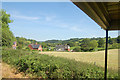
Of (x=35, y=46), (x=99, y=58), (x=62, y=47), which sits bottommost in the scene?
(x=99, y=58)

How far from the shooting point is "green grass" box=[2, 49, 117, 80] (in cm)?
220

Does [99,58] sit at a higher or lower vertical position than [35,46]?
lower

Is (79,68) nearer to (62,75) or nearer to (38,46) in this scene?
(62,75)

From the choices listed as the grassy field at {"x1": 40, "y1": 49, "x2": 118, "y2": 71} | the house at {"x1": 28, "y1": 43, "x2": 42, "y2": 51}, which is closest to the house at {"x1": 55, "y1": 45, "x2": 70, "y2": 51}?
the house at {"x1": 28, "y1": 43, "x2": 42, "y2": 51}

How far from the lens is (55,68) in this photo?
2756 millimetres

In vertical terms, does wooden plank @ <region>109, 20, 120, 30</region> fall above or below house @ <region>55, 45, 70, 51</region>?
above

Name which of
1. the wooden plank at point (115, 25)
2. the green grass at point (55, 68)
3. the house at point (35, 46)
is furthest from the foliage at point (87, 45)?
the wooden plank at point (115, 25)

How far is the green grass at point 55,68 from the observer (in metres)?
2.20

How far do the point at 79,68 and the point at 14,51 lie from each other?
129 inches

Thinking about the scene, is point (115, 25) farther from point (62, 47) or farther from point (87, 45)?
point (62, 47)

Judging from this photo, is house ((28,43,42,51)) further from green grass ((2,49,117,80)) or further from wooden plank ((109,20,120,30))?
wooden plank ((109,20,120,30))

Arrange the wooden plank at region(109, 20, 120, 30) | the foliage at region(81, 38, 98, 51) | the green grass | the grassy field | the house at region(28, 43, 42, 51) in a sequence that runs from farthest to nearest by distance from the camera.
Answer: the house at region(28, 43, 42, 51)
the foliage at region(81, 38, 98, 51)
the green grass
the grassy field
the wooden plank at region(109, 20, 120, 30)

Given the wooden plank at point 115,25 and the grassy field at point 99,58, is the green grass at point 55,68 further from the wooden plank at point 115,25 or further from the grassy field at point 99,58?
the wooden plank at point 115,25

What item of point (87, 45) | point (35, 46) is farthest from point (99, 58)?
point (35, 46)
